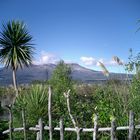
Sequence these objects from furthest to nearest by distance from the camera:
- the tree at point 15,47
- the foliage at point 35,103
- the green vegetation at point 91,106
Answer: the tree at point 15,47 < the foliage at point 35,103 < the green vegetation at point 91,106

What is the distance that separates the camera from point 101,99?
1381 cm

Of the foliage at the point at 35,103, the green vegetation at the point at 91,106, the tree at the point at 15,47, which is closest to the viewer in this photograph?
the green vegetation at the point at 91,106

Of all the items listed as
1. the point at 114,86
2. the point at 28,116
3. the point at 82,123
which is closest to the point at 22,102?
the point at 28,116

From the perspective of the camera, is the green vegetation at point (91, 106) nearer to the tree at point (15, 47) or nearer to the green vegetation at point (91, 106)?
the green vegetation at point (91, 106)

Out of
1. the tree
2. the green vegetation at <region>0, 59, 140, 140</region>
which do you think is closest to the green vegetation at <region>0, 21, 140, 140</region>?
the green vegetation at <region>0, 59, 140, 140</region>

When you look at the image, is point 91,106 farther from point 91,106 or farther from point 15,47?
point 15,47

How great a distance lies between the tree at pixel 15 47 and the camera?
24.6 metres

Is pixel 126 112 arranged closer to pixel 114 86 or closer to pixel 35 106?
pixel 114 86

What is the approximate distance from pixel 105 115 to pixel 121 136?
0.84 meters

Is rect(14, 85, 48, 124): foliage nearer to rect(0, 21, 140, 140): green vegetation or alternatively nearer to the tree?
rect(0, 21, 140, 140): green vegetation

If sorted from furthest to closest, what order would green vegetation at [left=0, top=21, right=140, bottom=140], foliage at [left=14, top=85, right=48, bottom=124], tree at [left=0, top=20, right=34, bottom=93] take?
1. tree at [left=0, top=20, right=34, bottom=93]
2. foliage at [left=14, top=85, right=48, bottom=124]
3. green vegetation at [left=0, top=21, right=140, bottom=140]

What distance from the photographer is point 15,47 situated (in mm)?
25188

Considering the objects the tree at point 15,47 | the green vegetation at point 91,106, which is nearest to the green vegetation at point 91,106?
the green vegetation at point 91,106

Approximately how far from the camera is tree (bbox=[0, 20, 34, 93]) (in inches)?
969
